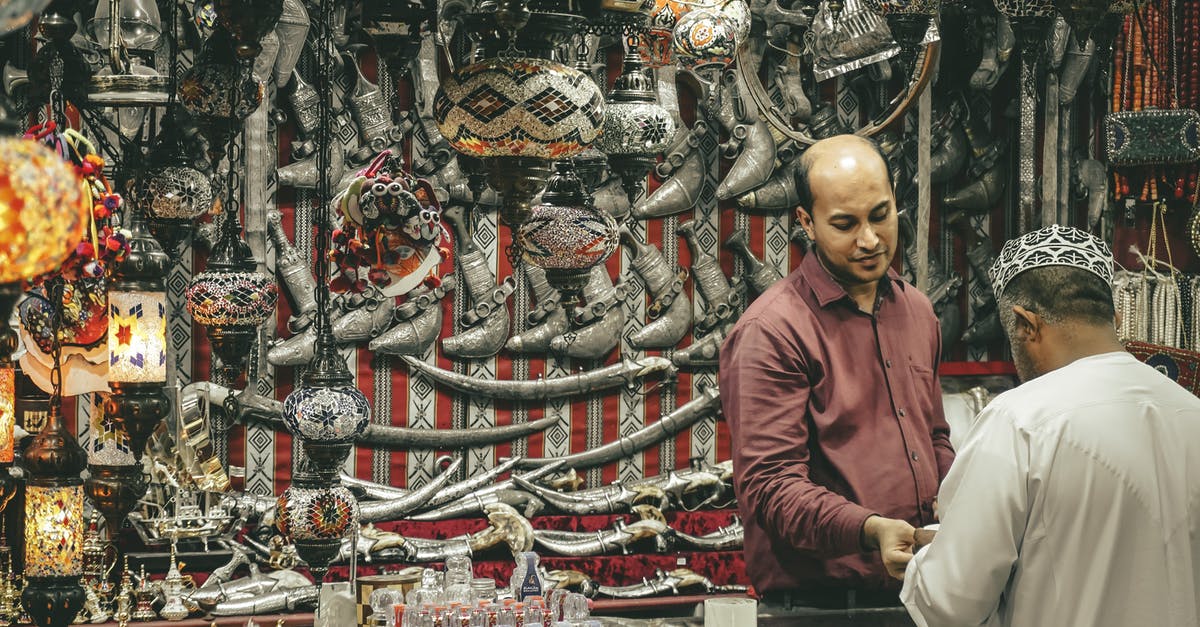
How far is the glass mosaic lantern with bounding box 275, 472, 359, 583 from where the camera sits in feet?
10.7

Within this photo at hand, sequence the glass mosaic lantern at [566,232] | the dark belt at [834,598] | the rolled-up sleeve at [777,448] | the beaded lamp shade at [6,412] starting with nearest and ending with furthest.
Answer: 1. the rolled-up sleeve at [777,448]
2. the dark belt at [834,598]
3. the beaded lamp shade at [6,412]
4. the glass mosaic lantern at [566,232]

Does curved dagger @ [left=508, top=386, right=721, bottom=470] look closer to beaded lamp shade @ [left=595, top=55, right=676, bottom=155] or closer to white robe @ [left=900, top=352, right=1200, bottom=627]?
beaded lamp shade @ [left=595, top=55, right=676, bottom=155]

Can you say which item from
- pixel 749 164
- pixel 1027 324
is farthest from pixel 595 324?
pixel 1027 324

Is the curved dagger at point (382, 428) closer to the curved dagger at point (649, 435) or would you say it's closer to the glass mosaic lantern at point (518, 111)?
the curved dagger at point (649, 435)

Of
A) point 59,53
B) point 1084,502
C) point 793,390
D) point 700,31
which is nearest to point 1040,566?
point 1084,502

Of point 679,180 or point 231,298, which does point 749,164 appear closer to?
point 679,180

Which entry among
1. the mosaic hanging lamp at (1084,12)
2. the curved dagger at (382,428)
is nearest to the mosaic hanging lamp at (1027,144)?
the curved dagger at (382,428)

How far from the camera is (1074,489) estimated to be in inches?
81.5

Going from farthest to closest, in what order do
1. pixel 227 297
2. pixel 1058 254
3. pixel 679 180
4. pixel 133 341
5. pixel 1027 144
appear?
pixel 1027 144 < pixel 679 180 < pixel 227 297 < pixel 133 341 < pixel 1058 254

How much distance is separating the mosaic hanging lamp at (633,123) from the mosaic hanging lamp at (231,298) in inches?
40.0

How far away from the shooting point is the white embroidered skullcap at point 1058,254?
218 centimetres

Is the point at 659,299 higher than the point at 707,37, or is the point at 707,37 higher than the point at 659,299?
the point at 707,37

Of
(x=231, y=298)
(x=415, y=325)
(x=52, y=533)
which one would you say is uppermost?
(x=231, y=298)

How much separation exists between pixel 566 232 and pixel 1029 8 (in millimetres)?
1494
